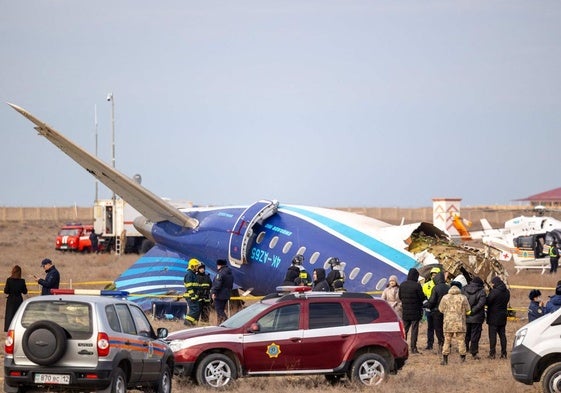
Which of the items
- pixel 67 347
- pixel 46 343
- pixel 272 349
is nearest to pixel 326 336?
pixel 272 349

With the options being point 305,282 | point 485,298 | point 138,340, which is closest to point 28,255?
point 305,282

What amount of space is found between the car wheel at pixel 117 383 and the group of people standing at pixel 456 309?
27.2 ft

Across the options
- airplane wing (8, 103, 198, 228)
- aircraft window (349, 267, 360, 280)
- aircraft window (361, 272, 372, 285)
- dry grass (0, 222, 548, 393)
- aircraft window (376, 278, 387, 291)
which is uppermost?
airplane wing (8, 103, 198, 228)

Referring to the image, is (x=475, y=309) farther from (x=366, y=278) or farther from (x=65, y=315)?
(x=65, y=315)

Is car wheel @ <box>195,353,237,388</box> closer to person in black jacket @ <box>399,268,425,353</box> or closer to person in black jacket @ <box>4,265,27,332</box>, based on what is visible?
person in black jacket @ <box>399,268,425,353</box>

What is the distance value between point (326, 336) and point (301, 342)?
45 centimetres

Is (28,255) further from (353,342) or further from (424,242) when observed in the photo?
(353,342)

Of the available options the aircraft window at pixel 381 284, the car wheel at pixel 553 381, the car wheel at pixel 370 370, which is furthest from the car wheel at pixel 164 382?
the aircraft window at pixel 381 284

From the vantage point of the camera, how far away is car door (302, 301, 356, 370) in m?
18.0

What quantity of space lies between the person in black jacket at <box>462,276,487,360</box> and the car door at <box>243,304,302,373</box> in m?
5.50

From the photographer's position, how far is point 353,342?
18.2 metres

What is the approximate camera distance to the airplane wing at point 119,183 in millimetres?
29609

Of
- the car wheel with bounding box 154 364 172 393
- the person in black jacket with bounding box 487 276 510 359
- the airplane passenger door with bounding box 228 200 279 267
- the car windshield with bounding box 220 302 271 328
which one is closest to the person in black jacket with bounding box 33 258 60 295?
the car windshield with bounding box 220 302 271 328

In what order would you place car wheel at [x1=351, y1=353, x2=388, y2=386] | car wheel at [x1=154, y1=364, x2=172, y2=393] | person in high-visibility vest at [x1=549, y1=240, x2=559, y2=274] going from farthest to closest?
1. person in high-visibility vest at [x1=549, y1=240, x2=559, y2=274]
2. car wheel at [x1=351, y1=353, x2=388, y2=386]
3. car wheel at [x1=154, y1=364, x2=172, y2=393]
